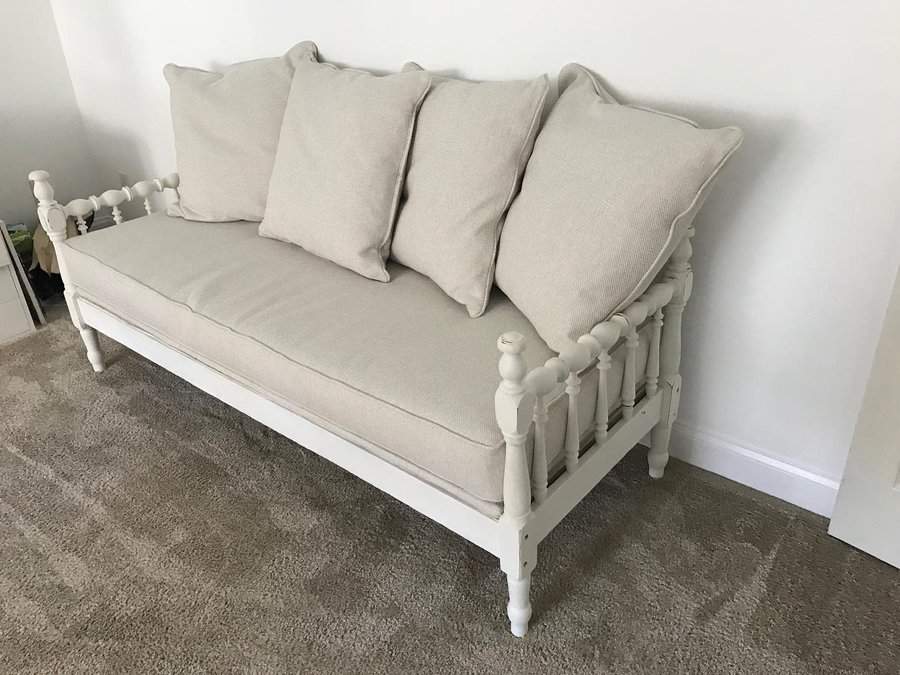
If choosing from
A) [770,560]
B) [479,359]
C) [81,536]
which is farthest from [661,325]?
[81,536]

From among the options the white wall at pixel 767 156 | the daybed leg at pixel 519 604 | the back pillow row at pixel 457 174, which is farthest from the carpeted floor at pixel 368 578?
the back pillow row at pixel 457 174

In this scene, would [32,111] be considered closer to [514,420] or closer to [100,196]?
[100,196]

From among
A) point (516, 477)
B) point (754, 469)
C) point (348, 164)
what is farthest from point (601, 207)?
point (754, 469)

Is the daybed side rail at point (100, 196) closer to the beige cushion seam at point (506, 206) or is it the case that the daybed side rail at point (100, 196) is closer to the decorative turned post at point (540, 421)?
the beige cushion seam at point (506, 206)

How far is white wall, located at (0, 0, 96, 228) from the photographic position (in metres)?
2.90

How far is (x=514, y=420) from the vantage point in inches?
47.4

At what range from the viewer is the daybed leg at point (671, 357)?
158 cm

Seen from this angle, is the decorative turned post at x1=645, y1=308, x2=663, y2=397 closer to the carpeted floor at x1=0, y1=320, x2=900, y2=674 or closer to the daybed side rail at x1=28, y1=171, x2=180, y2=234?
the carpeted floor at x1=0, y1=320, x2=900, y2=674

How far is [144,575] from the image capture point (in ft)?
5.38

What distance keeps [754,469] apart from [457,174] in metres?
1.01

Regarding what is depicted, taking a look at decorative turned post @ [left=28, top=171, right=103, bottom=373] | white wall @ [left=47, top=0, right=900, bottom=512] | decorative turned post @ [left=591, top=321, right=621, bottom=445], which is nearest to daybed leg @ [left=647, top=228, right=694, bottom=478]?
white wall @ [left=47, top=0, right=900, bottom=512]

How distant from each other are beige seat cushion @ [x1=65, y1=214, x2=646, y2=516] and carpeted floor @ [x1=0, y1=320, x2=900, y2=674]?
0.98 ft

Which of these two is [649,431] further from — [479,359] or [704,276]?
[479,359]

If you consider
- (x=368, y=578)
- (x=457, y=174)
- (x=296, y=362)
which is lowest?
(x=368, y=578)
